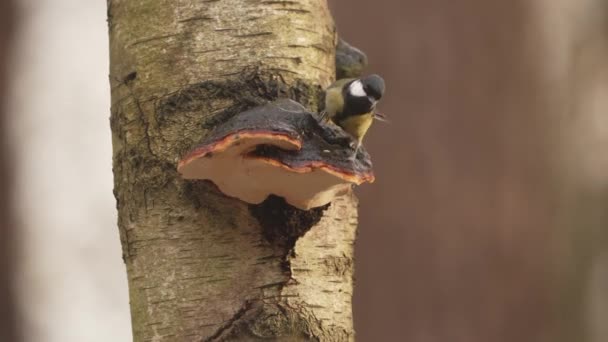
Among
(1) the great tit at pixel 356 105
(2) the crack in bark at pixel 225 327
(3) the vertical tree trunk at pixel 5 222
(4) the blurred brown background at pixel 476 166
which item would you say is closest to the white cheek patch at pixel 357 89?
(1) the great tit at pixel 356 105

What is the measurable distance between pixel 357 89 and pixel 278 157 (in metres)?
0.14

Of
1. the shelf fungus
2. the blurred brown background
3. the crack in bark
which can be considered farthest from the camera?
the blurred brown background

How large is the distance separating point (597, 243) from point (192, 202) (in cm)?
486

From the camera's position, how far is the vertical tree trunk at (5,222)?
14.0 ft

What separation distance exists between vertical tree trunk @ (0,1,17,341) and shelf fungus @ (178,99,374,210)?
3352 millimetres

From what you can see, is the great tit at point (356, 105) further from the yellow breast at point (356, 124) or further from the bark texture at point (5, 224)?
the bark texture at point (5, 224)

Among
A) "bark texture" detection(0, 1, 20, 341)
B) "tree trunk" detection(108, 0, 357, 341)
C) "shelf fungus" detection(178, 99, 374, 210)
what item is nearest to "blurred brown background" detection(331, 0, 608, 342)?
"bark texture" detection(0, 1, 20, 341)

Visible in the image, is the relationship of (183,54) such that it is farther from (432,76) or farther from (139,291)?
(432,76)

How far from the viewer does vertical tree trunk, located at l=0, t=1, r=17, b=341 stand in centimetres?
427

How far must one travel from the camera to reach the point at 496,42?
14.6ft

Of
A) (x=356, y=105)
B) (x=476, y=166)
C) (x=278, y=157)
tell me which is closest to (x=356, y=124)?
(x=356, y=105)

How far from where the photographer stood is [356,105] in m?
1.16

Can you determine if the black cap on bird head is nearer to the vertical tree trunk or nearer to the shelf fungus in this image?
the shelf fungus

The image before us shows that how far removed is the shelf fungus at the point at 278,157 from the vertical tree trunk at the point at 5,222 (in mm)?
3352
